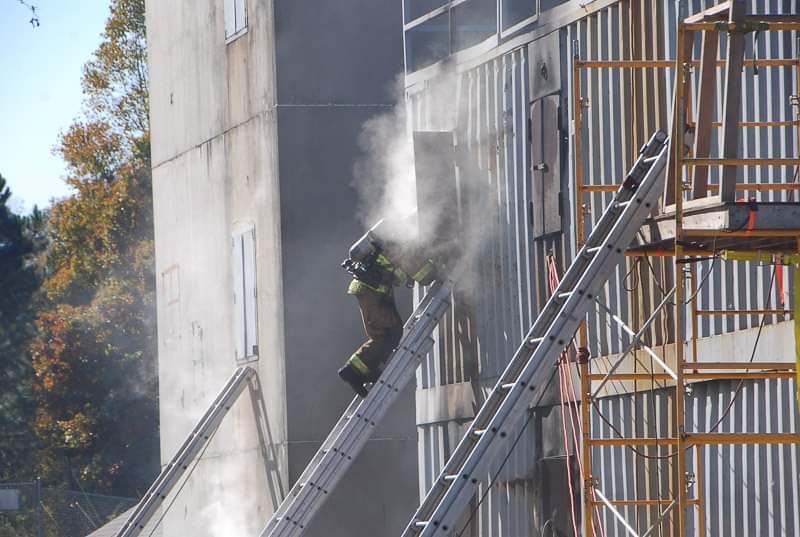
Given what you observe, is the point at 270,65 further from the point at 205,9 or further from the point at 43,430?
the point at 43,430

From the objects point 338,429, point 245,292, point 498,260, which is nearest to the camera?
point 498,260

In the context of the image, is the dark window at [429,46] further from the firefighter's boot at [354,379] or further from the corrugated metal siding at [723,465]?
the corrugated metal siding at [723,465]

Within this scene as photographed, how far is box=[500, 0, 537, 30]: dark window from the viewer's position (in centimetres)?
1489

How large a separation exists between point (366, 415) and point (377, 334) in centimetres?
84

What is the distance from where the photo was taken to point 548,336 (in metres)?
10.7

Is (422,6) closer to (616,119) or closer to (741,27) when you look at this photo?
(616,119)

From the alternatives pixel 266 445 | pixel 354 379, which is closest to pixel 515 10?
pixel 354 379

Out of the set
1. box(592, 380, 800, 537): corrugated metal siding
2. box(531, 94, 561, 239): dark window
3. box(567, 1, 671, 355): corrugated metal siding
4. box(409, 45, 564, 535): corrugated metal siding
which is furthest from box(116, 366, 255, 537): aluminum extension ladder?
box(592, 380, 800, 537): corrugated metal siding

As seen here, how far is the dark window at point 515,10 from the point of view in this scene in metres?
14.9

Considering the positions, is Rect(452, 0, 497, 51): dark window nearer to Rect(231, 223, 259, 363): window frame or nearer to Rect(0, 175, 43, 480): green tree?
Rect(231, 223, 259, 363): window frame

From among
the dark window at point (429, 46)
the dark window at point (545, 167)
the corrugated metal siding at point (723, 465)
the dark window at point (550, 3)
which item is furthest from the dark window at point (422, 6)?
the corrugated metal siding at point (723, 465)

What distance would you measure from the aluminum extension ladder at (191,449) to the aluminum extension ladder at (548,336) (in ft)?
26.2

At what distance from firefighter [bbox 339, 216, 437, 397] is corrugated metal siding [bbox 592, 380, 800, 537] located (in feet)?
10.8

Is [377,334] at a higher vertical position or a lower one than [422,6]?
lower
